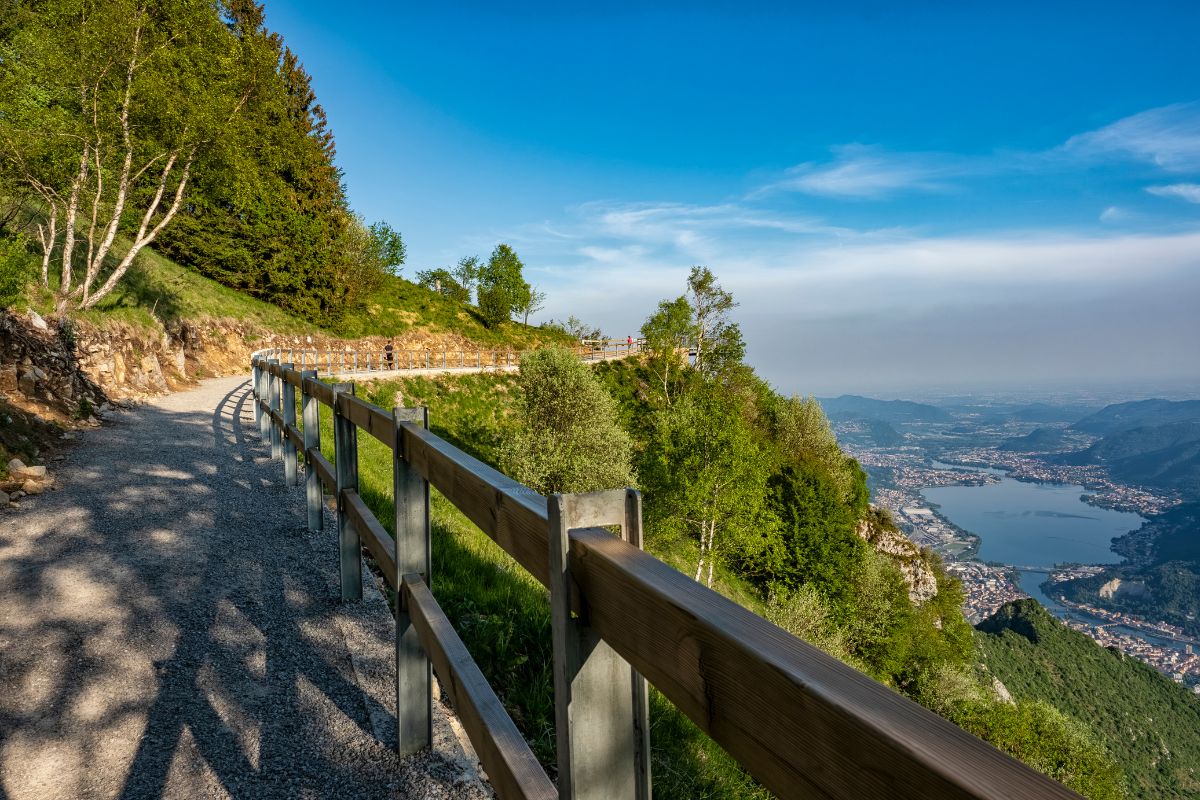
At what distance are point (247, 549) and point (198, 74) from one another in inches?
710

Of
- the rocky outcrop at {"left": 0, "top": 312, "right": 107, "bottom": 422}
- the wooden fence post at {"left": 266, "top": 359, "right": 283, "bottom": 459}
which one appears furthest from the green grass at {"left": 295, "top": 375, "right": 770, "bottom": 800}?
the rocky outcrop at {"left": 0, "top": 312, "right": 107, "bottom": 422}

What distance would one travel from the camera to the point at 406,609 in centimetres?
301

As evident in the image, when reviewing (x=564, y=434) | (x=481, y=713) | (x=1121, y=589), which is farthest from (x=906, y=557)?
(x=1121, y=589)

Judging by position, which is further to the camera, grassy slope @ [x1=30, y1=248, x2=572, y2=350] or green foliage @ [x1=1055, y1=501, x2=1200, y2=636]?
green foliage @ [x1=1055, y1=501, x2=1200, y2=636]

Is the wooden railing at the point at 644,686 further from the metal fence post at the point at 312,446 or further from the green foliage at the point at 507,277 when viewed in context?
the green foliage at the point at 507,277

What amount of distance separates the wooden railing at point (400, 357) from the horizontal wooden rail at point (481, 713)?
23.7 metres

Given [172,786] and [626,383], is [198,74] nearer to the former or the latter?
[172,786]

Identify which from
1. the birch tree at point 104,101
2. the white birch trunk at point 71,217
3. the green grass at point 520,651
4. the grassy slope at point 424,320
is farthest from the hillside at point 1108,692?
the birch tree at point 104,101

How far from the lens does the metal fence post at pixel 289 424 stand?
728 cm

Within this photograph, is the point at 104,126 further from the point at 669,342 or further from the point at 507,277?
the point at 507,277

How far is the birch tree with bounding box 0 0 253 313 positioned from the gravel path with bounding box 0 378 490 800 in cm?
1279

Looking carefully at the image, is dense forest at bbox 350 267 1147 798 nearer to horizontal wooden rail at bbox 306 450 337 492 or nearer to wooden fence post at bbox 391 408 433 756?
horizontal wooden rail at bbox 306 450 337 492

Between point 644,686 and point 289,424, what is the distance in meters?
7.30

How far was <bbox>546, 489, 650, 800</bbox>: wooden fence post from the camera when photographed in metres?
1.31
